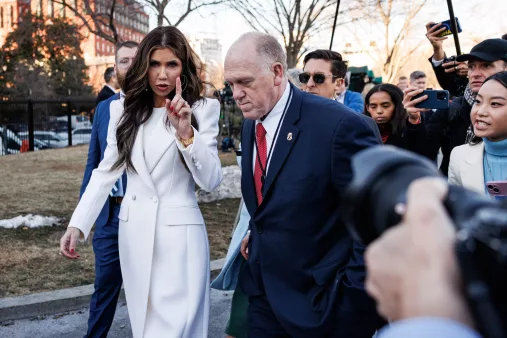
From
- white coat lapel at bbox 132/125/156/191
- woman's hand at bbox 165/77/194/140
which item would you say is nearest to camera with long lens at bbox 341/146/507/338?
woman's hand at bbox 165/77/194/140

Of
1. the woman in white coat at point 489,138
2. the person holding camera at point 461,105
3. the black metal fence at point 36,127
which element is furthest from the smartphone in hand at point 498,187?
the black metal fence at point 36,127

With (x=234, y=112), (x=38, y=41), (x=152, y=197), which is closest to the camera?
(x=152, y=197)

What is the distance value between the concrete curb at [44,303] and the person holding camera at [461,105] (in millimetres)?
3168

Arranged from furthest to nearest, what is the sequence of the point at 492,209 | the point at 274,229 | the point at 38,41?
the point at 38,41
the point at 274,229
the point at 492,209

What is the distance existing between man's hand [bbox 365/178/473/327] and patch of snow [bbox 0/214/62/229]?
7.10m

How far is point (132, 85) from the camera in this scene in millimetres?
3344

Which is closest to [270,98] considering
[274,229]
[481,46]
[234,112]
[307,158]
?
[307,158]

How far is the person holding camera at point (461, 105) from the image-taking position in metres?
3.59

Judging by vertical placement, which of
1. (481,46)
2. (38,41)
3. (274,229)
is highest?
(38,41)

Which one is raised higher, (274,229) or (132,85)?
(132,85)

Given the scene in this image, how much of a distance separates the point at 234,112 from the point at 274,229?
1652cm

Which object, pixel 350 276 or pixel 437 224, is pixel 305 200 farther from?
pixel 437 224

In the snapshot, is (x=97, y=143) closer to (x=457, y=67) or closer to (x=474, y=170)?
(x=474, y=170)

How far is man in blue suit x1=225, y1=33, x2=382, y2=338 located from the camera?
2.39 metres
